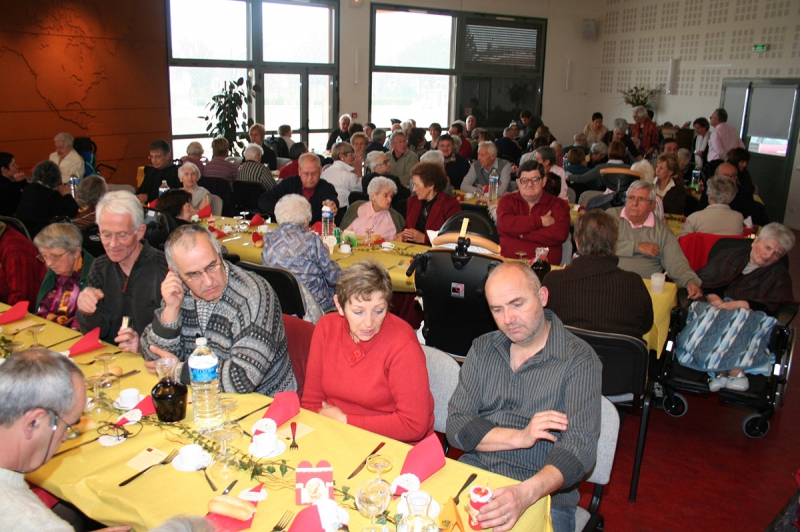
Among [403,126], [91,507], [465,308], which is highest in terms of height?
[403,126]

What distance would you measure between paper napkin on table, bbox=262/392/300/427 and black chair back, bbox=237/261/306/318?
1.35 m

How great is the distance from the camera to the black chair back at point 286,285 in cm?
359

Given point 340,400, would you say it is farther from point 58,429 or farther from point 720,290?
point 720,290

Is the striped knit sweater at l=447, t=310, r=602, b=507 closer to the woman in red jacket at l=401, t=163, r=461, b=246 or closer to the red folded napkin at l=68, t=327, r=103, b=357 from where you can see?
the red folded napkin at l=68, t=327, r=103, b=357

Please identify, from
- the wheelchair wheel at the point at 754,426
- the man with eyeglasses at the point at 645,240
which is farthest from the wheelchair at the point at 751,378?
the man with eyeglasses at the point at 645,240

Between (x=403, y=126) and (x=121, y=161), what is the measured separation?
457 cm

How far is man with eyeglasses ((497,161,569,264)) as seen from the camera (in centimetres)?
489

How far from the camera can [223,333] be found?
2.56 meters

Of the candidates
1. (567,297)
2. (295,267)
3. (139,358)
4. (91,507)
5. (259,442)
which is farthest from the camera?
(295,267)

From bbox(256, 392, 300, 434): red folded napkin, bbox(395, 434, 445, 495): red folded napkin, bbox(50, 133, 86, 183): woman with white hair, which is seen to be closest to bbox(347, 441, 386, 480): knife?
bbox(395, 434, 445, 495): red folded napkin

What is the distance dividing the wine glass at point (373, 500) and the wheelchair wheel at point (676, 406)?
2.87 metres

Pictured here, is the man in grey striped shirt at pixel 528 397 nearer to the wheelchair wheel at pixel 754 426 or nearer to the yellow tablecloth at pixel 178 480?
the yellow tablecloth at pixel 178 480

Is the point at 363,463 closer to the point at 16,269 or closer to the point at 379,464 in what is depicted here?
the point at 379,464

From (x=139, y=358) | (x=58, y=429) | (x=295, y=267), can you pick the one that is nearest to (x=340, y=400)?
(x=139, y=358)
